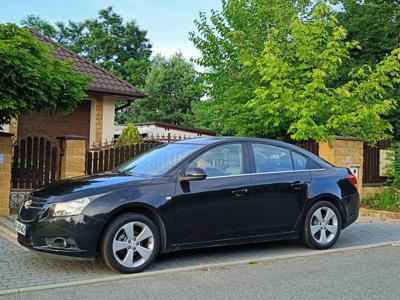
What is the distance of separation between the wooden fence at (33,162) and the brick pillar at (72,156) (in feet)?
0.81

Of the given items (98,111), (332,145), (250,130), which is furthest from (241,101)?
(98,111)

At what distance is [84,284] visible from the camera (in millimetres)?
5348

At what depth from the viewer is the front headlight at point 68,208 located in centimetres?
563

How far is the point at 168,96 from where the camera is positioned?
126ft

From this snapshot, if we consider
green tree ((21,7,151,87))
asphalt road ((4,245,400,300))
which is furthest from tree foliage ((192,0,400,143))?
green tree ((21,7,151,87))

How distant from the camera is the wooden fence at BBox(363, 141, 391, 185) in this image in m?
13.2

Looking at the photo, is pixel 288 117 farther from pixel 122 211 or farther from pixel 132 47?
pixel 132 47

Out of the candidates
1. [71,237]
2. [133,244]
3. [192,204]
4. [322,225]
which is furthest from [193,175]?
[322,225]

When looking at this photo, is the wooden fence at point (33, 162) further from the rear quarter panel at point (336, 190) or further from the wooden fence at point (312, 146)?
the wooden fence at point (312, 146)

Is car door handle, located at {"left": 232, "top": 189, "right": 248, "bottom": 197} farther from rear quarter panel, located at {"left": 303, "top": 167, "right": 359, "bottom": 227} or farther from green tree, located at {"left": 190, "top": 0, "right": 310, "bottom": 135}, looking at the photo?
green tree, located at {"left": 190, "top": 0, "right": 310, "bottom": 135}

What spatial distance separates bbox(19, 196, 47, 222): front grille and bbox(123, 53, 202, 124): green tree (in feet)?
103

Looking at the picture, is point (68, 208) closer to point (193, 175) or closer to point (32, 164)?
point (193, 175)

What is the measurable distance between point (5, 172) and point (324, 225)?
233 inches

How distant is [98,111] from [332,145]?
7732 millimetres
